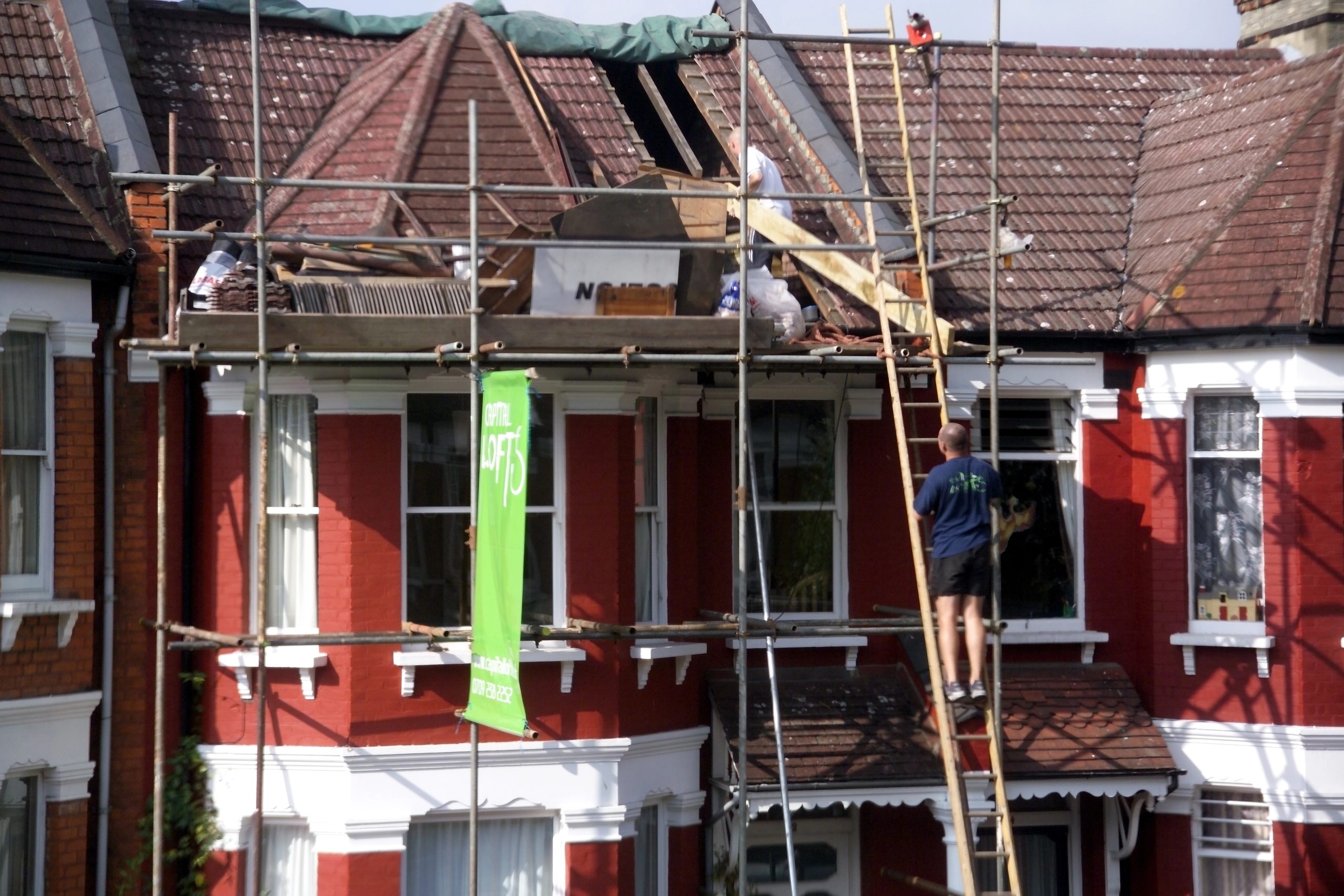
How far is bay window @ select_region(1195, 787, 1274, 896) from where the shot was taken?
45.8 ft

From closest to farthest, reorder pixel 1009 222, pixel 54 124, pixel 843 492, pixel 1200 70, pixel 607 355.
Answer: pixel 607 355 < pixel 54 124 < pixel 843 492 < pixel 1009 222 < pixel 1200 70

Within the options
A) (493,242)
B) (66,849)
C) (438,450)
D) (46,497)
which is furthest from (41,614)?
(493,242)

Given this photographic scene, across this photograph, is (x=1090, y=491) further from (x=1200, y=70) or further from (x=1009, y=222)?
(x=1200, y=70)

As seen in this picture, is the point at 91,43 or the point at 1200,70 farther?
the point at 1200,70

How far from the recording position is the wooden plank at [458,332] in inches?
451

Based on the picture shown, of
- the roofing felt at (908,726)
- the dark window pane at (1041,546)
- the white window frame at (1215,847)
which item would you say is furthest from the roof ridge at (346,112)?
the white window frame at (1215,847)

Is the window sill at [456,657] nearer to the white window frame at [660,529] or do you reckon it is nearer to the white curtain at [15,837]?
the white window frame at [660,529]

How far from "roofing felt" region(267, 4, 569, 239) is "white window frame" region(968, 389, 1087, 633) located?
4295 mm

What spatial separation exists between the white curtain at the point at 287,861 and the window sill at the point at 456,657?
1.49 metres

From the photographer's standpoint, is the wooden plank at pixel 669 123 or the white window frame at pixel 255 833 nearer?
the white window frame at pixel 255 833

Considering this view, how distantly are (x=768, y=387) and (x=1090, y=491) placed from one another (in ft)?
9.68

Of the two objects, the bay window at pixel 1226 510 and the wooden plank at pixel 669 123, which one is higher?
the wooden plank at pixel 669 123

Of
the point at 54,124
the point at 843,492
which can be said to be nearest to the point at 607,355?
the point at 843,492

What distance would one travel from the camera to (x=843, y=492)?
1427cm
